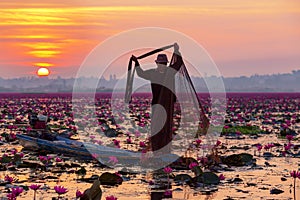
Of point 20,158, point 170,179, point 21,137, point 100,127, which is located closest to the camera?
point 170,179

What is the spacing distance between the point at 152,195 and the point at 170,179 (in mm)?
1411

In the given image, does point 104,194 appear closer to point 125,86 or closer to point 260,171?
point 125,86

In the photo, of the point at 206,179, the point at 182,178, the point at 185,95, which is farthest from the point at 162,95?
the point at 206,179

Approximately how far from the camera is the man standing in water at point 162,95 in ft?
39.3

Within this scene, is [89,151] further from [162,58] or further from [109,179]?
[162,58]

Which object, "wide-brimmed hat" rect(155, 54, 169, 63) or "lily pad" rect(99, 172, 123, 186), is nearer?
"lily pad" rect(99, 172, 123, 186)

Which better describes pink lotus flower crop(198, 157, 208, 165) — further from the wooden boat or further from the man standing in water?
the man standing in water

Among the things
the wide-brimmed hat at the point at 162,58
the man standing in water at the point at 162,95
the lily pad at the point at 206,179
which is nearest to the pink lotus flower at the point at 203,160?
the man standing in water at the point at 162,95

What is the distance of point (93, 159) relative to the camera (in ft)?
48.5

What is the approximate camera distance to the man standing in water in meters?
12.0

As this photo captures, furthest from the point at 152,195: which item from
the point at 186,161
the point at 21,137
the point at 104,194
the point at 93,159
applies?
the point at 21,137

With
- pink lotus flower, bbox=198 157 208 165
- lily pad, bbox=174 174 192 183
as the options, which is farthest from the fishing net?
pink lotus flower, bbox=198 157 208 165

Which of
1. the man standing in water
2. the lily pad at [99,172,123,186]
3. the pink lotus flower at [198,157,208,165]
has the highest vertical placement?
the man standing in water

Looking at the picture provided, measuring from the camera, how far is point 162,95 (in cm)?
1234
